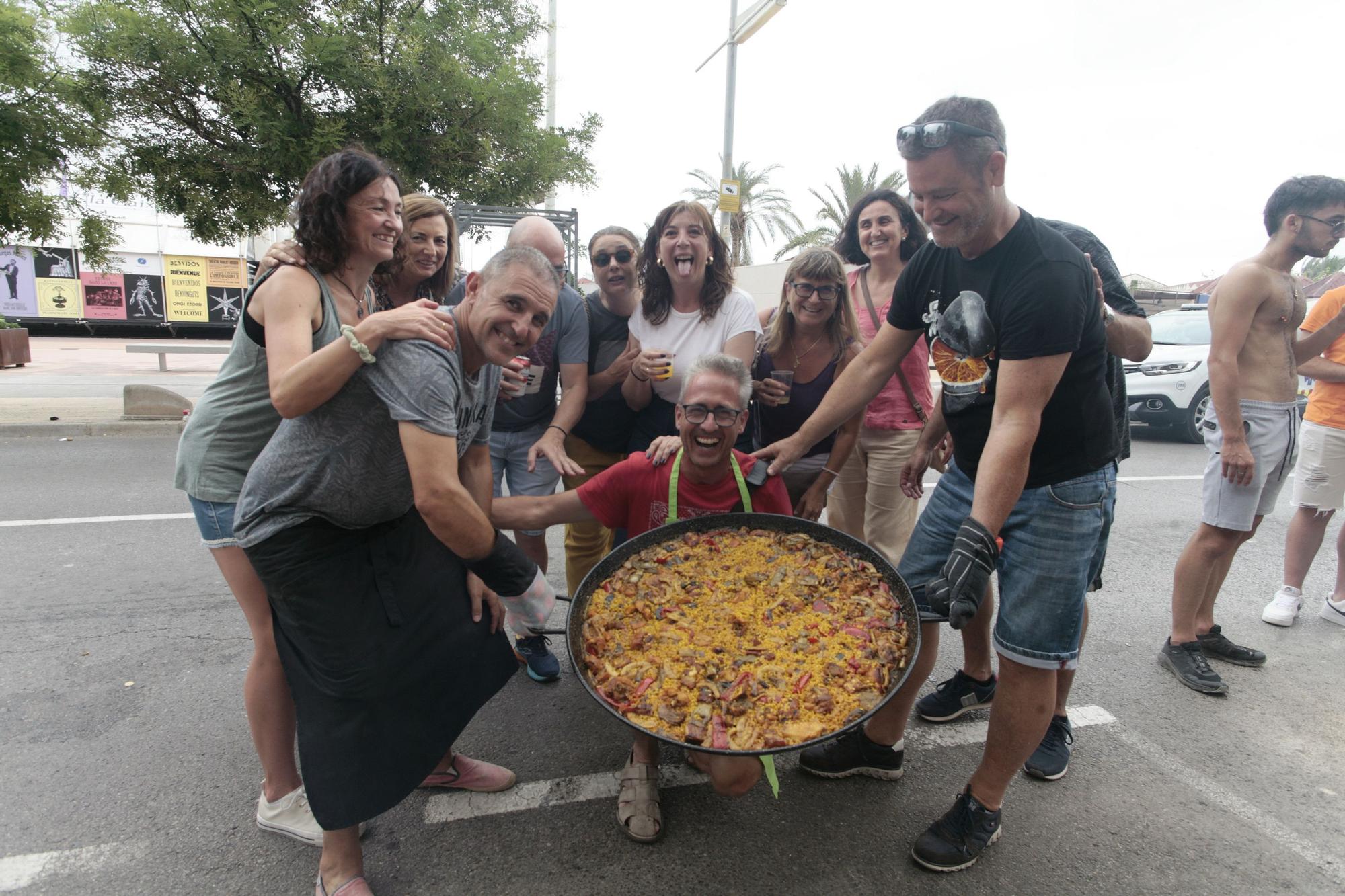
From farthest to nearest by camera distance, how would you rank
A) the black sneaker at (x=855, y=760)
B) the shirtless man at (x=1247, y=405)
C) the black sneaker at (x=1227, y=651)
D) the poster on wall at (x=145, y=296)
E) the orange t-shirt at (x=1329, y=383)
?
the poster on wall at (x=145, y=296), the orange t-shirt at (x=1329, y=383), the black sneaker at (x=1227, y=651), the shirtless man at (x=1247, y=405), the black sneaker at (x=855, y=760)

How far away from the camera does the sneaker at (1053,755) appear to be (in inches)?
108

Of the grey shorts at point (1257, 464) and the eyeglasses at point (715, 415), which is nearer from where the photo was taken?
the eyeglasses at point (715, 415)

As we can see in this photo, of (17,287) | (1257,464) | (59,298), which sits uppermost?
(17,287)

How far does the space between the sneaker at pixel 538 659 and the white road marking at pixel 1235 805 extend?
255 centimetres

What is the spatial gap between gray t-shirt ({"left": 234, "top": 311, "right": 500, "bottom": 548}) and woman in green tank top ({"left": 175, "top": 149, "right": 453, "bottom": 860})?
3.0 inches

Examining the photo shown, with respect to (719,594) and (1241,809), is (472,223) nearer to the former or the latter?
(719,594)

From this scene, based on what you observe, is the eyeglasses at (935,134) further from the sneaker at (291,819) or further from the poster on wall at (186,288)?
the poster on wall at (186,288)

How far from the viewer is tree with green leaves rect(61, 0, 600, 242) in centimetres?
696

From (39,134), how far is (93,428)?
3572 millimetres

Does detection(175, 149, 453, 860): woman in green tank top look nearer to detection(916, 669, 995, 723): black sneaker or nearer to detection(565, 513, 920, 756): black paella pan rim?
detection(565, 513, 920, 756): black paella pan rim

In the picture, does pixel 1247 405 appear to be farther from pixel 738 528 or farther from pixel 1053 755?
pixel 738 528

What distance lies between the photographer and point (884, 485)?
11.7 ft

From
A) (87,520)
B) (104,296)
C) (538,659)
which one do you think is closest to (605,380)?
(538,659)

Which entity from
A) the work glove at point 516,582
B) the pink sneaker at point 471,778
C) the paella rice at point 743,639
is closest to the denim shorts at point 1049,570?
the paella rice at point 743,639
